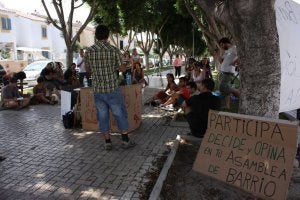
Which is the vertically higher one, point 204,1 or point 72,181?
point 204,1

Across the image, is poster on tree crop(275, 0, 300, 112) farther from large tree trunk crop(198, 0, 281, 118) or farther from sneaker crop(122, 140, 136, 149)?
sneaker crop(122, 140, 136, 149)

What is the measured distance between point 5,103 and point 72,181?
246 inches

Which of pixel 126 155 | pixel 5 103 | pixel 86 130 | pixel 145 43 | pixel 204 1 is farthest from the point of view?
pixel 145 43

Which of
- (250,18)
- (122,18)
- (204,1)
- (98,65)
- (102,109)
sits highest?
(122,18)

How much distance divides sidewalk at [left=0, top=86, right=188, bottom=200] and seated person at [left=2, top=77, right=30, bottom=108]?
5.94 feet

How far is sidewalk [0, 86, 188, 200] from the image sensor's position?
4492 millimetres

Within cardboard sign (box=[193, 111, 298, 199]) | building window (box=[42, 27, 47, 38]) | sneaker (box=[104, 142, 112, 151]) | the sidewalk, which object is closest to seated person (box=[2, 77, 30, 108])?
the sidewalk

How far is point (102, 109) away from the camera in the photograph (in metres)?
5.90

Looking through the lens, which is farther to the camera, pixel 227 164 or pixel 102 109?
pixel 102 109

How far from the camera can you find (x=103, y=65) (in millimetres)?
5812

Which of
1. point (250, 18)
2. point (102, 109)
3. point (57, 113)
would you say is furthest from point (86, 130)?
point (250, 18)

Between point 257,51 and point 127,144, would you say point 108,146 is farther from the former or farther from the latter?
point 257,51

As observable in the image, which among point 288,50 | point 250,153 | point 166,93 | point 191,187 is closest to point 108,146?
point 191,187

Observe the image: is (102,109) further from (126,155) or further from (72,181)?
(72,181)
